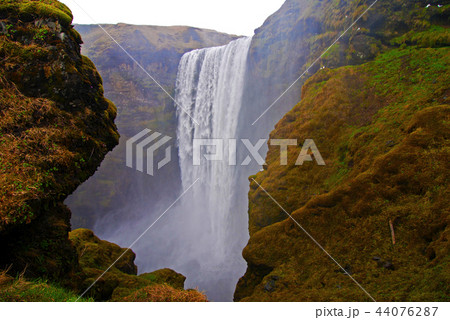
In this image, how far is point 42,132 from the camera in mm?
4586

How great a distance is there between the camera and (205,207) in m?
21.8

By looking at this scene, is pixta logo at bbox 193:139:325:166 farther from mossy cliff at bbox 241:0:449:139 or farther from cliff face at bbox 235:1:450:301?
mossy cliff at bbox 241:0:449:139

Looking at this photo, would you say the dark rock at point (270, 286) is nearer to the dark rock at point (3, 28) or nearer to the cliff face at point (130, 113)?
the dark rock at point (3, 28)

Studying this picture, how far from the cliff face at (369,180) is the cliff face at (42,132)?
4009mm

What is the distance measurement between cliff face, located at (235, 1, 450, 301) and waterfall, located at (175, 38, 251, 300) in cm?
924

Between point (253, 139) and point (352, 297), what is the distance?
1573 cm

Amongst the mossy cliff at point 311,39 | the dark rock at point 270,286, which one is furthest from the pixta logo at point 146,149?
the dark rock at point 270,286

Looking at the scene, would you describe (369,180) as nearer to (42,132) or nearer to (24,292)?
(24,292)

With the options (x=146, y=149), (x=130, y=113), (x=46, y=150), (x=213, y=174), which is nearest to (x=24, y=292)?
(x=46, y=150)

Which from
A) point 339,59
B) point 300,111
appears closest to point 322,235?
point 300,111

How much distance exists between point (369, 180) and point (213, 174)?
15.8 m

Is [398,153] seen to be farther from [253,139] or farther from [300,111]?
[253,139]

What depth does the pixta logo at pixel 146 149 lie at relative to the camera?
27531 mm

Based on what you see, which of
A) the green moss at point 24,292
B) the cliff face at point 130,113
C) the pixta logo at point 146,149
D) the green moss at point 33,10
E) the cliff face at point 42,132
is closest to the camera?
the green moss at point 24,292
